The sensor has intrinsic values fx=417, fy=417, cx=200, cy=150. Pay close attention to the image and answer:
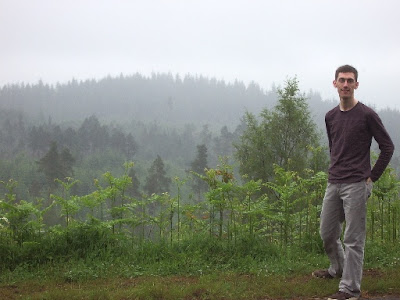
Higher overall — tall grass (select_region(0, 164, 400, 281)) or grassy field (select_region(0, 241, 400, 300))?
tall grass (select_region(0, 164, 400, 281))

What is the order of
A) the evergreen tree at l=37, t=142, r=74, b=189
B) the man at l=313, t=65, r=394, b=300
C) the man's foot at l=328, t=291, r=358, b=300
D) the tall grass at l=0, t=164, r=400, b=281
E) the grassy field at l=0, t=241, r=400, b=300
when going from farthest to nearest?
the evergreen tree at l=37, t=142, r=74, b=189 < the tall grass at l=0, t=164, r=400, b=281 < the grassy field at l=0, t=241, r=400, b=300 < the man at l=313, t=65, r=394, b=300 < the man's foot at l=328, t=291, r=358, b=300

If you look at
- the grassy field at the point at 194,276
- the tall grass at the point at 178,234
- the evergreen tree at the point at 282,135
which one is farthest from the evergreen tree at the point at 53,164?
the grassy field at the point at 194,276

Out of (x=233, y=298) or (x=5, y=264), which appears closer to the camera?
(x=233, y=298)

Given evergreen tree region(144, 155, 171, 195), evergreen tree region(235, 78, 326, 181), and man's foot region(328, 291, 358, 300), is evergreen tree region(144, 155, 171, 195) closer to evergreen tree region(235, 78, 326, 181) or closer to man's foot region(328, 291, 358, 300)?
evergreen tree region(235, 78, 326, 181)

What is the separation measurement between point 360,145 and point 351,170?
30 centimetres

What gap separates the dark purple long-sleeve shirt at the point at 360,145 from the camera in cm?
469

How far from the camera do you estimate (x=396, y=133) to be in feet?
481

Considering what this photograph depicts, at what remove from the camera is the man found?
15.2 feet

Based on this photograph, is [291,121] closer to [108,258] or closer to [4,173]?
[108,258]

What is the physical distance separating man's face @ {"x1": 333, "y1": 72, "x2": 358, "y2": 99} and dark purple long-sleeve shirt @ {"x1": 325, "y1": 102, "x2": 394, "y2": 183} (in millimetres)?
170

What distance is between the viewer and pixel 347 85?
4.79m

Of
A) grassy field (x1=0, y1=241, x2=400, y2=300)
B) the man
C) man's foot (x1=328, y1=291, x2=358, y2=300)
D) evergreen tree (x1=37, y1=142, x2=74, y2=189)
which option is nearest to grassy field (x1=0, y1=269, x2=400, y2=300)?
grassy field (x1=0, y1=241, x2=400, y2=300)

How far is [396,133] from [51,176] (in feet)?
414

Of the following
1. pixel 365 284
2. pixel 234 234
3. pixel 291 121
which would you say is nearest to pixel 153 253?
pixel 234 234
